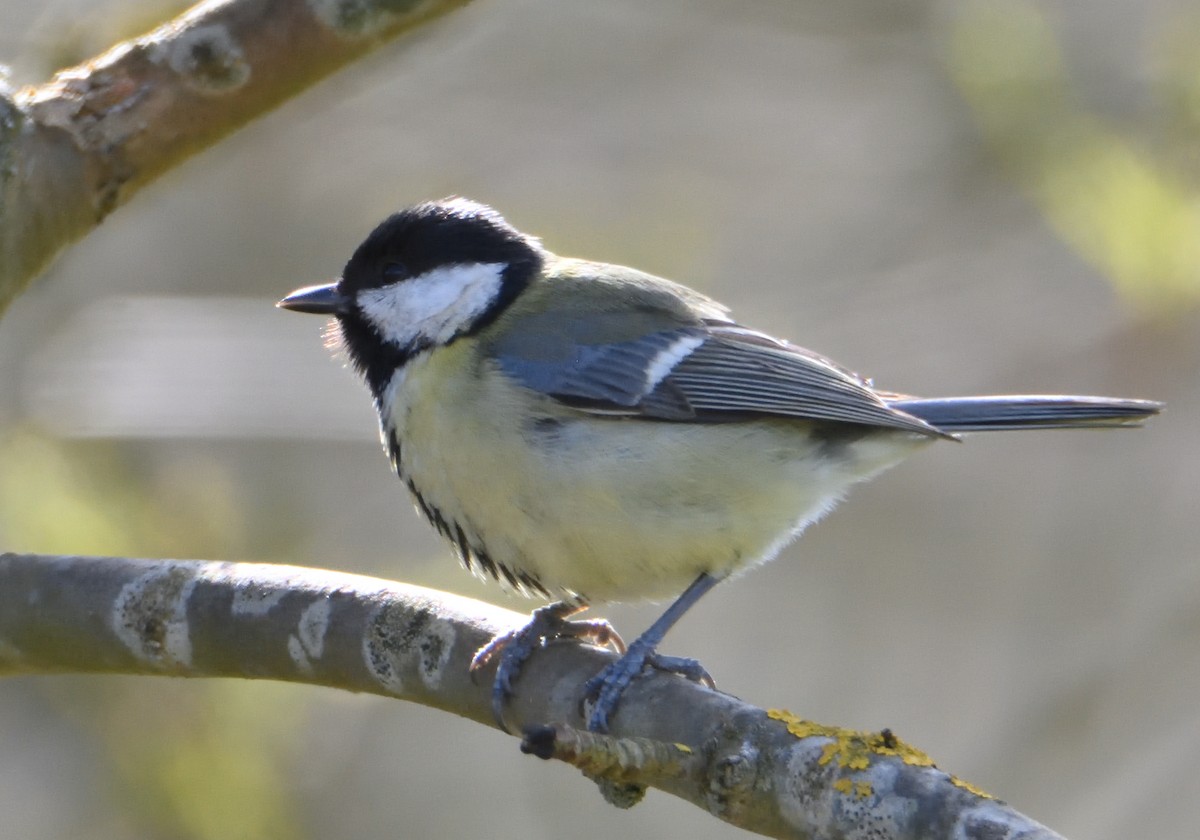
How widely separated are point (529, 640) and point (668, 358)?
76 cm

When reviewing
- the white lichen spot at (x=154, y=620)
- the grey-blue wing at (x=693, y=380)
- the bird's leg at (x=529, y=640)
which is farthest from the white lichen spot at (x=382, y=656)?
the grey-blue wing at (x=693, y=380)

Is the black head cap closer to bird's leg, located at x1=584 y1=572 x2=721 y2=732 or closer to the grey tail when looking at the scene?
bird's leg, located at x1=584 y1=572 x2=721 y2=732

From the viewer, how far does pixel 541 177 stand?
16.4ft

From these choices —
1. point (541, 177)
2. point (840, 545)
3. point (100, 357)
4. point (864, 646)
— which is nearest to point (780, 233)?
point (541, 177)

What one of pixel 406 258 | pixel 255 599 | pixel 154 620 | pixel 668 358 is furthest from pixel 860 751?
pixel 406 258

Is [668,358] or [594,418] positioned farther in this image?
[668,358]

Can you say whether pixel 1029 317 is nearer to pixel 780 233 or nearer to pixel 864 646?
pixel 780 233

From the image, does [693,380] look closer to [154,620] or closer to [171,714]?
[154,620]

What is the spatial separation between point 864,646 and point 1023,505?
0.95 metres

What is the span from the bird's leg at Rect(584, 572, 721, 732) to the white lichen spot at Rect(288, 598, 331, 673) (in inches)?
16.8

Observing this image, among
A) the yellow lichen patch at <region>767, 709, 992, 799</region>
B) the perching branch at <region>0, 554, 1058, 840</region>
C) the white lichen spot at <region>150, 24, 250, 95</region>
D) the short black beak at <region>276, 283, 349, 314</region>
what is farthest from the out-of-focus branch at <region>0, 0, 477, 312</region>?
the yellow lichen patch at <region>767, 709, 992, 799</region>

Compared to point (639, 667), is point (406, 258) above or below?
above

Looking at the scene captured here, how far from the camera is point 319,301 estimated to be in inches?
107

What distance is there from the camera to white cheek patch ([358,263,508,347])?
8.67ft
